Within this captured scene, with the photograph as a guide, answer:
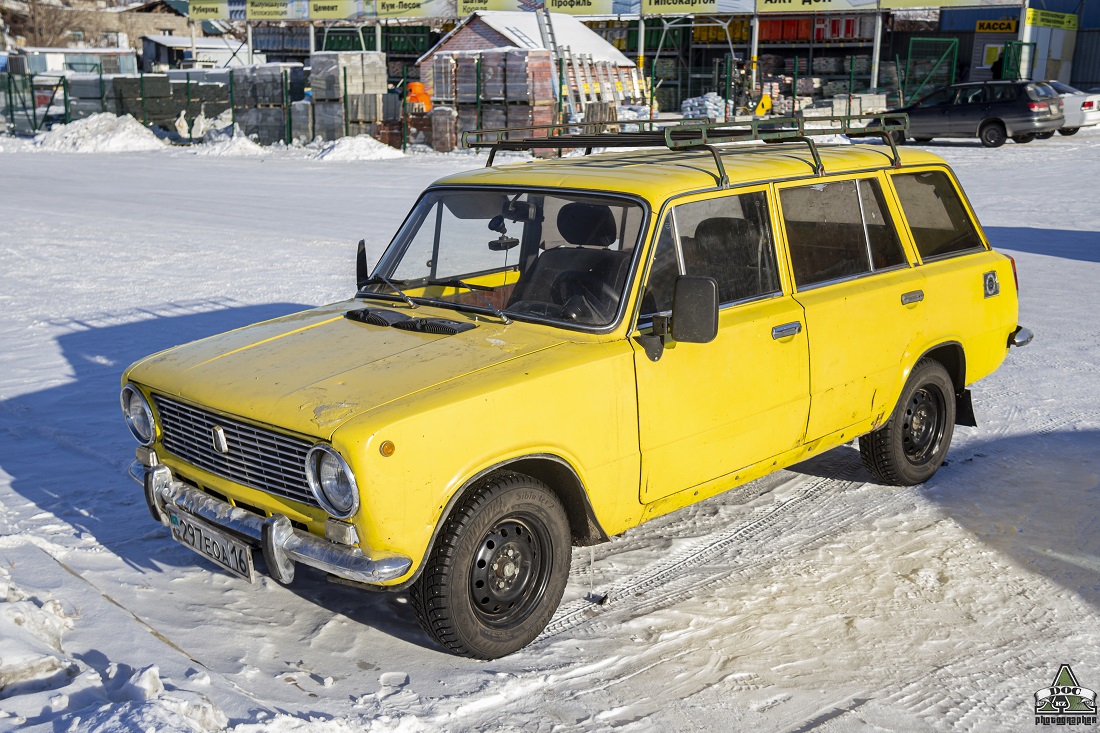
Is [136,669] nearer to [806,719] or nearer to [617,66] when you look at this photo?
[806,719]

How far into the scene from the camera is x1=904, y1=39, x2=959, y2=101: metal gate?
117 feet

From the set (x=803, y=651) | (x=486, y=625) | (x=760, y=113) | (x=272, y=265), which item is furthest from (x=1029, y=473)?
(x=760, y=113)

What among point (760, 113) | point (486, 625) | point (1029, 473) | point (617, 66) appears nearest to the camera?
point (486, 625)

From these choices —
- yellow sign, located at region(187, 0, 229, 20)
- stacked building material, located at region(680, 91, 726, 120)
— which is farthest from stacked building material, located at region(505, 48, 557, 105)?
yellow sign, located at region(187, 0, 229, 20)

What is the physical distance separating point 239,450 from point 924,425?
12.9 ft

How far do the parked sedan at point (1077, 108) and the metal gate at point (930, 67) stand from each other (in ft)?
30.5

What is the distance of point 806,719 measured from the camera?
149 inches

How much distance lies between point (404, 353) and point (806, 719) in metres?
2.10

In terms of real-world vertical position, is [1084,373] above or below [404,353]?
below

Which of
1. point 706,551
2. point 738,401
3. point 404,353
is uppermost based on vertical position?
point 404,353

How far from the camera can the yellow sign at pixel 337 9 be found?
43.2m

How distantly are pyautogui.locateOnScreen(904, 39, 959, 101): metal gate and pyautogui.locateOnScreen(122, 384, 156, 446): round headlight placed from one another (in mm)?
34557

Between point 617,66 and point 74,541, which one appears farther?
point 617,66

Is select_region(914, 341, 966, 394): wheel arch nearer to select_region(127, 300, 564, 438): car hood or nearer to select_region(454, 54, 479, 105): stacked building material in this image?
select_region(127, 300, 564, 438): car hood
